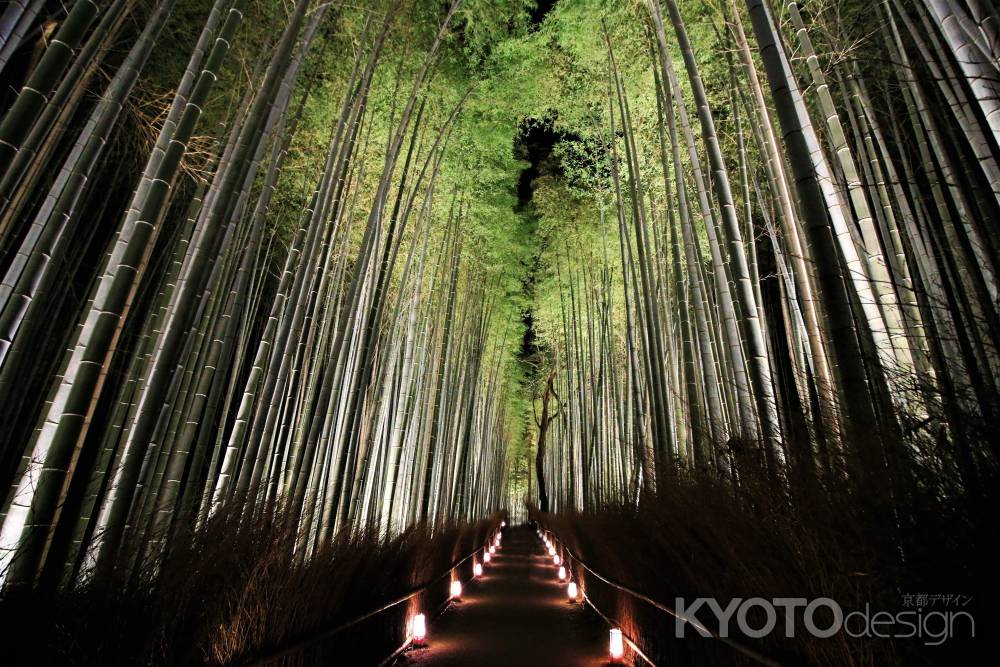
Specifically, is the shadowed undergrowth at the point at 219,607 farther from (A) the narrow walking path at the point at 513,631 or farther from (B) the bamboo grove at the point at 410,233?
(A) the narrow walking path at the point at 513,631

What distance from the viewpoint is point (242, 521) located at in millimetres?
1889

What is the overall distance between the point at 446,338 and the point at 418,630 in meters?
2.76

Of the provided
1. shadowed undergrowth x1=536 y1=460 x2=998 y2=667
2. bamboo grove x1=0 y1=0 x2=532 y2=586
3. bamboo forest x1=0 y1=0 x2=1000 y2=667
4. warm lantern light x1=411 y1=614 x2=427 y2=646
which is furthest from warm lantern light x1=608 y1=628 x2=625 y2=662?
bamboo grove x1=0 y1=0 x2=532 y2=586

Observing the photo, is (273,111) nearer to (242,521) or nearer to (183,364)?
(183,364)

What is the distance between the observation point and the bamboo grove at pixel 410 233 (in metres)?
1.45

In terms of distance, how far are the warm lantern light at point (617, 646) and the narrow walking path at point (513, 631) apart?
14cm

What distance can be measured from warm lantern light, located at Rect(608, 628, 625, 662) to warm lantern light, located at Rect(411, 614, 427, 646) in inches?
50.5

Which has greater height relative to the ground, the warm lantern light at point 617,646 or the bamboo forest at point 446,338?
the bamboo forest at point 446,338

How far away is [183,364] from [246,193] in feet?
2.99

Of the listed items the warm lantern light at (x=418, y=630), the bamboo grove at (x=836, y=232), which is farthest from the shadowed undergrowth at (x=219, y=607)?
the bamboo grove at (x=836, y=232)

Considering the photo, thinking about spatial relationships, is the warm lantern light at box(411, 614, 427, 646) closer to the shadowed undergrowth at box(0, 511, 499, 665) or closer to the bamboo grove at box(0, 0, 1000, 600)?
the shadowed undergrowth at box(0, 511, 499, 665)

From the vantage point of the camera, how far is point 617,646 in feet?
10.1

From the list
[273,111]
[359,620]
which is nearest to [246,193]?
[273,111]

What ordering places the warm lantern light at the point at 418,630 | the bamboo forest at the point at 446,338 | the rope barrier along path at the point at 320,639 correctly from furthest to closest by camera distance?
the warm lantern light at the point at 418,630 < the rope barrier along path at the point at 320,639 < the bamboo forest at the point at 446,338
